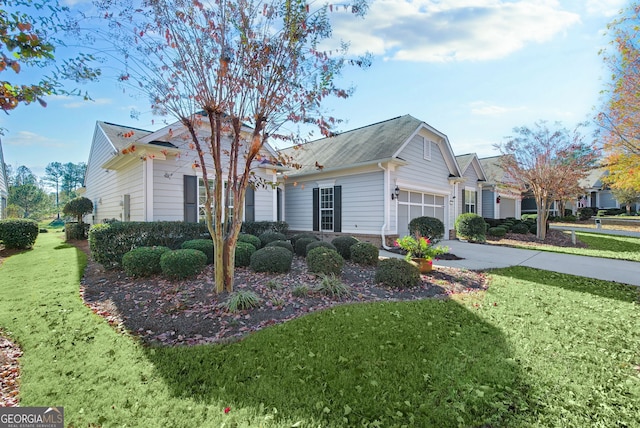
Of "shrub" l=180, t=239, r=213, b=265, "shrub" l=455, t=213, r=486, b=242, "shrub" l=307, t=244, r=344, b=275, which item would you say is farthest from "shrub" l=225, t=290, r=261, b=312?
"shrub" l=455, t=213, r=486, b=242

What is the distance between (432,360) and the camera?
3.23 metres

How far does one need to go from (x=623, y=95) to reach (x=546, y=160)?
5.79 meters

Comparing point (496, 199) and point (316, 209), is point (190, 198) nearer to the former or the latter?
point (316, 209)

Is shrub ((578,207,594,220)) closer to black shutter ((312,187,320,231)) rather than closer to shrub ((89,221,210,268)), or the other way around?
black shutter ((312,187,320,231))

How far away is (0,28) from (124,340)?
339cm

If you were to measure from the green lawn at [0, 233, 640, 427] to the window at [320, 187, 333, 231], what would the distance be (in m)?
8.35

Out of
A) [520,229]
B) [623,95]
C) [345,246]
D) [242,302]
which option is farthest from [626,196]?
[242,302]

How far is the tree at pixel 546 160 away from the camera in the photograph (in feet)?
46.3

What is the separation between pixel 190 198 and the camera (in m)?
9.99

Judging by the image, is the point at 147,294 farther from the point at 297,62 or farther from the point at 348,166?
the point at 348,166

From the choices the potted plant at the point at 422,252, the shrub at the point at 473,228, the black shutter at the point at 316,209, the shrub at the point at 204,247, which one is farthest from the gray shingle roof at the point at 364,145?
the shrub at the point at 473,228

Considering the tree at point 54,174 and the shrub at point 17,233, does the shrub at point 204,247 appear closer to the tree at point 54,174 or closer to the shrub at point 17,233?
the shrub at point 17,233

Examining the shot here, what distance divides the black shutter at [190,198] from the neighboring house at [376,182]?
4235 mm

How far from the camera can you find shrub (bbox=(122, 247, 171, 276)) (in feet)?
20.7
